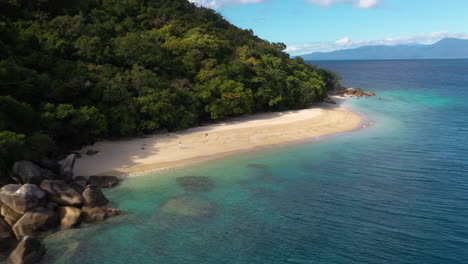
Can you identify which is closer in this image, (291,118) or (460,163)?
(460,163)

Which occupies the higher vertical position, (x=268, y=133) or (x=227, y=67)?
(x=227, y=67)

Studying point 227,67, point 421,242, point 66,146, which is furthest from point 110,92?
point 421,242

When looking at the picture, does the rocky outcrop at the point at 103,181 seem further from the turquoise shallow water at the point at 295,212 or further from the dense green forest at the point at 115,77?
the dense green forest at the point at 115,77

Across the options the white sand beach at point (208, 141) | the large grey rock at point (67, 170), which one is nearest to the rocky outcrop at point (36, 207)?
the large grey rock at point (67, 170)

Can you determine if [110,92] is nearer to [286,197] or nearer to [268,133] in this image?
[268,133]

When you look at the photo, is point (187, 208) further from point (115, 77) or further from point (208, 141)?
point (115, 77)

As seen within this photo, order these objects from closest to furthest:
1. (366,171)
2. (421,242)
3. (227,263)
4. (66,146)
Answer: (227,263), (421,242), (366,171), (66,146)

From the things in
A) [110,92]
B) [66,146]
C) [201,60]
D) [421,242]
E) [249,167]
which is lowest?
[421,242]

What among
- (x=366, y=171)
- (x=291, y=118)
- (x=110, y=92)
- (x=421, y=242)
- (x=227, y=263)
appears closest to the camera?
(x=227, y=263)
